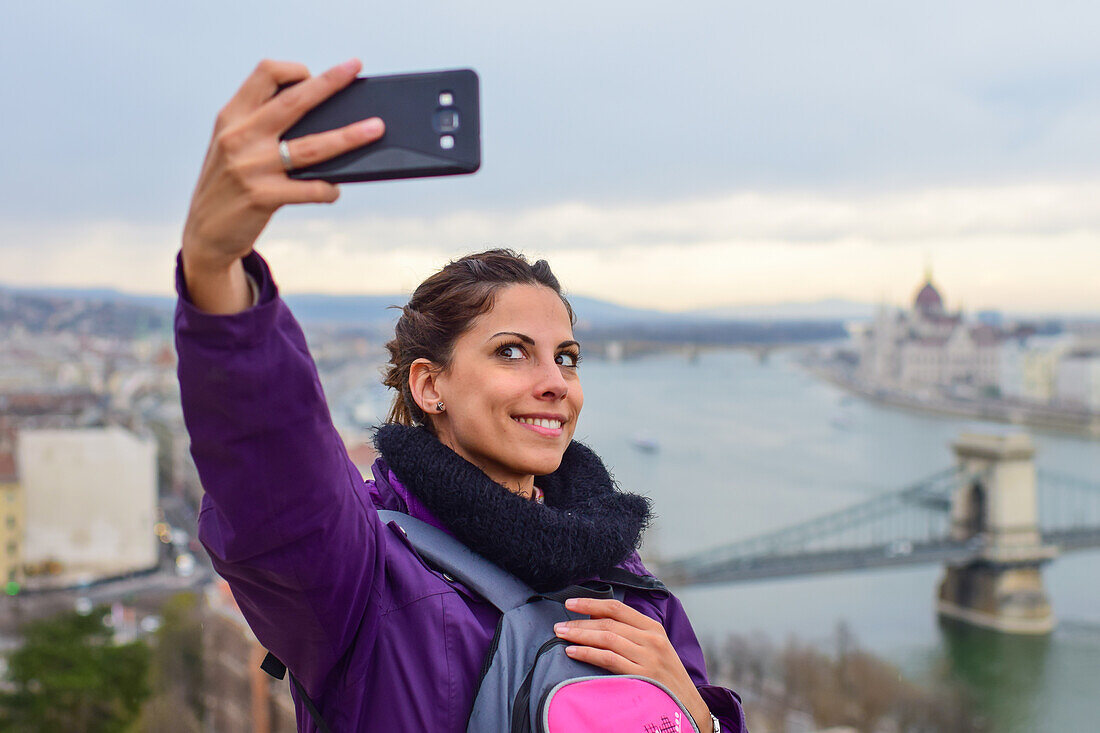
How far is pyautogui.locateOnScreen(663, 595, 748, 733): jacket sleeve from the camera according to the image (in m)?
0.55

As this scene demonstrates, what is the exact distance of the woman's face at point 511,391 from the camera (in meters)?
0.55

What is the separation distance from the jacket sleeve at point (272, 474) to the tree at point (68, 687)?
23.3 feet

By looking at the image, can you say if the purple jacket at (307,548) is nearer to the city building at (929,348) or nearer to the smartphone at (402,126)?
the smartphone at (402,126)

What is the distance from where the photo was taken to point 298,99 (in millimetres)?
341

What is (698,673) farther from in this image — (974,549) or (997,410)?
(997,410)

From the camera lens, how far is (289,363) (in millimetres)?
372

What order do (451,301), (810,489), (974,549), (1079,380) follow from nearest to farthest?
(451,301) < (974,549) < (810,489) < (1079,380)

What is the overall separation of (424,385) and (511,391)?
0.20 ft

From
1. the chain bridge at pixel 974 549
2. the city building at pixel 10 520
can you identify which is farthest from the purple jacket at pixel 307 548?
the city building at pixel 10 520

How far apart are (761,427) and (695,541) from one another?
7.09 meters

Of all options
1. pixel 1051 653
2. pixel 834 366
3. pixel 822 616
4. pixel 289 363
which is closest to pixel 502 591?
pixel 289 363

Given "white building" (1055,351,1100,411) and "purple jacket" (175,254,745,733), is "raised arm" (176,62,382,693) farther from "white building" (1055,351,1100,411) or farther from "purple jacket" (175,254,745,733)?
"white building" (1055,351,1100,411)

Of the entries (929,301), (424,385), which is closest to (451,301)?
(424,385)

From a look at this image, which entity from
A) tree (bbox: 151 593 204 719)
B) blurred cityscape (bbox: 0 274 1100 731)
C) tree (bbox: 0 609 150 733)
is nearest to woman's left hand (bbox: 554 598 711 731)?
tree (bbox: 0 609 150 733)
